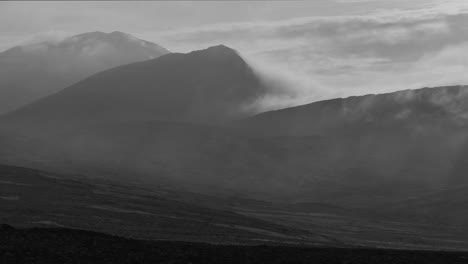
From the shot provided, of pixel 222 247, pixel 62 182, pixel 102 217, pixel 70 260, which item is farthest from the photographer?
pixel 62 182

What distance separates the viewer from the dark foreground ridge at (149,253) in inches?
1531

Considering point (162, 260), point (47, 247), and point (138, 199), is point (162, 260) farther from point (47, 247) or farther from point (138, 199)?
point (138, 199)

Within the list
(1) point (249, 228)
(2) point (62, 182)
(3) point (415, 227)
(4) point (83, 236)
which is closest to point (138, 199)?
(2) point (62, 182)

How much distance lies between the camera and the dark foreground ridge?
3888 cm

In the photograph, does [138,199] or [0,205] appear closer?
[0,205]

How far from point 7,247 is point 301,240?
69286mm

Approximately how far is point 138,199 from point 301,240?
2065 inches

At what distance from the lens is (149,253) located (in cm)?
4069

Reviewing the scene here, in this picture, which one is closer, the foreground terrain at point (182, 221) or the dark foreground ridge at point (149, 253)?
the dark foreground ridge at point (149, 253)

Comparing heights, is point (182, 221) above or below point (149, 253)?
below

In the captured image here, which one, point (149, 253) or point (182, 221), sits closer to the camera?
point (149, 253)

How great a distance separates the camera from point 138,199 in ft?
495

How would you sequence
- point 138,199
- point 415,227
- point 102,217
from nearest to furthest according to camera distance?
point 102,217 → point 138,199 → point 415,227

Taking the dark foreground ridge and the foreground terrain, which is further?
the foreground terrain
